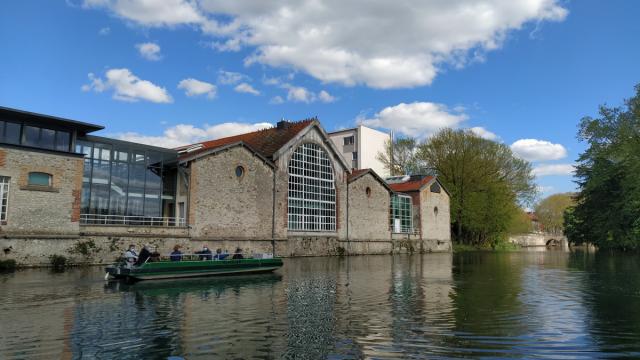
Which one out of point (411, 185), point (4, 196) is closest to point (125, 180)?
point (4, 196)

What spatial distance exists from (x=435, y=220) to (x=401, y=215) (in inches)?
230

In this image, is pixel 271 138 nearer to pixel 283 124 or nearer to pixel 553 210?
pixel 283 124

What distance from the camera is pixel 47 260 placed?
27125 mm

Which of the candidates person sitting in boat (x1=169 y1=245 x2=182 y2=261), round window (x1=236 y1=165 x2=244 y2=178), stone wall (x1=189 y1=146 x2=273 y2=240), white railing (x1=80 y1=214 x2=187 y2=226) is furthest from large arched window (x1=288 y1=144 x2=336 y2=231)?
person sitting in boat (x1=169 y1=245 x2=182 y2=261)

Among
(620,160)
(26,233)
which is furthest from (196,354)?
(620,160)

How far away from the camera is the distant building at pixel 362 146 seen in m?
77.6

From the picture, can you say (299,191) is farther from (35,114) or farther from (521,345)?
(521,345)

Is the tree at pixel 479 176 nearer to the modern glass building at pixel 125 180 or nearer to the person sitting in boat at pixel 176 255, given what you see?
the modern glass building at pixel 125 180

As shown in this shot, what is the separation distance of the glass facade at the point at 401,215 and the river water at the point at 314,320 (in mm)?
32919

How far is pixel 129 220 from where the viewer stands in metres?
32.2

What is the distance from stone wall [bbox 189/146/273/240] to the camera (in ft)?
115

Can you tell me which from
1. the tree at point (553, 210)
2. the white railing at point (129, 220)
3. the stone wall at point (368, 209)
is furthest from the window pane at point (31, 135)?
the tree at point (553, 210)

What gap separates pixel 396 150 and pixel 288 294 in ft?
164

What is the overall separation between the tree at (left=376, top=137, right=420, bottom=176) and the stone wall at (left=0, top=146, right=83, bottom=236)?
42.6m
